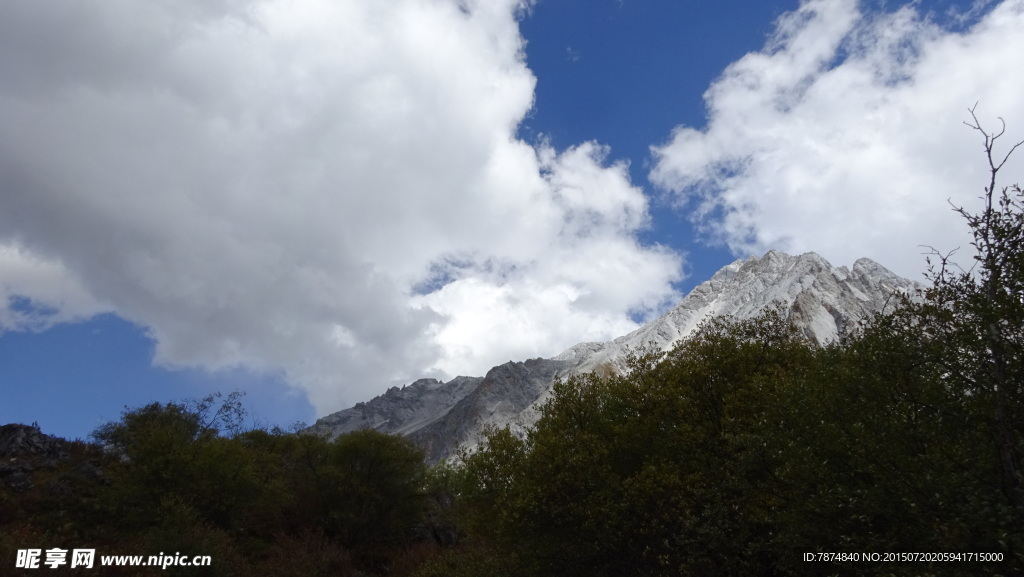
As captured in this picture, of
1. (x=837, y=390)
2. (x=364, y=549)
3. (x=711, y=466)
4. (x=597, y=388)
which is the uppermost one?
(x=597, y=388)

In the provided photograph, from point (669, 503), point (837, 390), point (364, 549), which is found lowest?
point (364, 549)

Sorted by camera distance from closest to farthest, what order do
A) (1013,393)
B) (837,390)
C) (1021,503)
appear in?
(1021,503) < (1013,393) < (837,390)

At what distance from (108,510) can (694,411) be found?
124 ft

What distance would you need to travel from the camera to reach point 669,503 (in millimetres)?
22141

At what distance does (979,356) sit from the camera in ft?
39.7

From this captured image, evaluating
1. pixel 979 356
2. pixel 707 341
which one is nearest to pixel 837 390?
pixel 979 356

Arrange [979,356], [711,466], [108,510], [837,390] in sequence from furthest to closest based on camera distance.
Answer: [108,510] → [711,466] → [837,390] → [979,356]

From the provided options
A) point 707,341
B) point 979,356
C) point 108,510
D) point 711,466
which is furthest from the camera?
point 108,510

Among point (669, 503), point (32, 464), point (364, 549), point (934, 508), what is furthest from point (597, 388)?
point (32, 464)

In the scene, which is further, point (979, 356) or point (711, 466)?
point (711, 466)

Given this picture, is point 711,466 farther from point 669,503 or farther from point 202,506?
point 202,506

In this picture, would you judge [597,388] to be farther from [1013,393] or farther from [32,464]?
[32,464]

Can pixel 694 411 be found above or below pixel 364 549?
above

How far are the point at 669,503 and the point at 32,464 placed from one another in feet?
150
